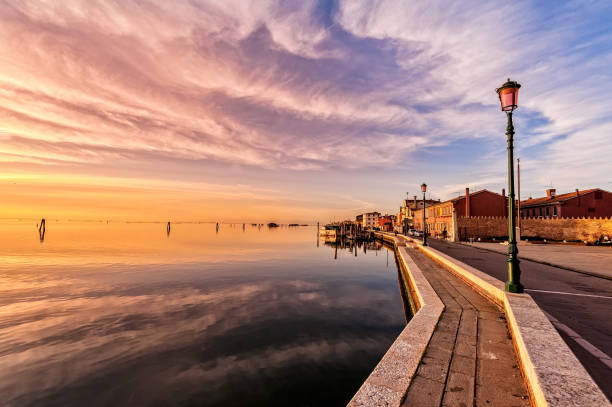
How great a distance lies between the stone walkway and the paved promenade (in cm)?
102

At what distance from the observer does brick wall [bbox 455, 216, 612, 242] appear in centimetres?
3512

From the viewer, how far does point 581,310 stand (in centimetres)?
711

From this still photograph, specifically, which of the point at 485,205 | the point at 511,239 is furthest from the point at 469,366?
the point at 485,205

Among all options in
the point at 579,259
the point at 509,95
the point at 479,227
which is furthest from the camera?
the point at 479,227

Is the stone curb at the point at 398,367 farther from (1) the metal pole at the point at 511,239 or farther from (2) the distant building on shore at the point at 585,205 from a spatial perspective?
(2) the distant building on shore at the point at 585,205

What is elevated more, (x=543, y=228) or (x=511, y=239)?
(x=543, y=228)

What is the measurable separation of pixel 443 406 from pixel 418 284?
692 cm

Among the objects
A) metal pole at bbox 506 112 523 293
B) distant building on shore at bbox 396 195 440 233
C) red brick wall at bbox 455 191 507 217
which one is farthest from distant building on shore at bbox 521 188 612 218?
metal pole at bbox 506 112 523 293

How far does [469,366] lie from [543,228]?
48.3 m

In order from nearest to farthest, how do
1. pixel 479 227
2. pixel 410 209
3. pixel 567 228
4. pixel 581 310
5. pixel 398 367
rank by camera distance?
pixel 398 367 < pixel 581 310 < pixel 567 228 < pixel 479 227 < pixel 410 209

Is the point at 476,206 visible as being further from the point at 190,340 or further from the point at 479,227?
the point at 190,340

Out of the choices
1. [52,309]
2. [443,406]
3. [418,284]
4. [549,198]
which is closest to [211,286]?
[52,309]

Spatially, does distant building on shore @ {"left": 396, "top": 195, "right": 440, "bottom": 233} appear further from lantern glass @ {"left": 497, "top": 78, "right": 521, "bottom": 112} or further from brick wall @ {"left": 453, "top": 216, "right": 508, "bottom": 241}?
lantern glass @ {"left": 497, "top": 78, "right": 521, "bottom": 112}

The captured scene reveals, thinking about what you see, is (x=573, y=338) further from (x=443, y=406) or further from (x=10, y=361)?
(x=10, y=361)
